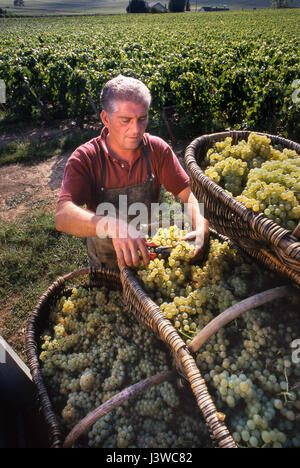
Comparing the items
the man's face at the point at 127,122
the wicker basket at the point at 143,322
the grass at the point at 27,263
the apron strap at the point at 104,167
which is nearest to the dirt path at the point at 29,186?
the grass at the point at 27,263

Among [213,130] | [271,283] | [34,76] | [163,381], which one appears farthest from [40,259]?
[34,76]

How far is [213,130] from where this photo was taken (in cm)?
729

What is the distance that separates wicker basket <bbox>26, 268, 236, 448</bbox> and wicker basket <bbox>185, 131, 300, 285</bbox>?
64 cm

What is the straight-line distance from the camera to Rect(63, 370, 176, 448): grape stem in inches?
59.5

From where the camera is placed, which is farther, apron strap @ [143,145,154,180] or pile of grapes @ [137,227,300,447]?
apron strap @ [143,145,154,180]

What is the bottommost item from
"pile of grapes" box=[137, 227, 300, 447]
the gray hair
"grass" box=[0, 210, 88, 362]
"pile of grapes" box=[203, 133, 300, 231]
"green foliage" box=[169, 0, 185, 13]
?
"grass" box=[0, 210, 88, 362]

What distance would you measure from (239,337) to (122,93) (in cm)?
180

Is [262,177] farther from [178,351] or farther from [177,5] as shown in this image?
[177,5]

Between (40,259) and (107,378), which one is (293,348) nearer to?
(107,378)

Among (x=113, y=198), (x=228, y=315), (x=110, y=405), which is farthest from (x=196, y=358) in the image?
(x=113, y=198)

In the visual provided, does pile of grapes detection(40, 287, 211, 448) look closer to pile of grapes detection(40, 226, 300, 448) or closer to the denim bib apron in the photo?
pile of grapes detection(40, 226, 300, 448)

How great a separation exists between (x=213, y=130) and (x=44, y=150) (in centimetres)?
416

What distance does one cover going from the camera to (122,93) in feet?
6.91

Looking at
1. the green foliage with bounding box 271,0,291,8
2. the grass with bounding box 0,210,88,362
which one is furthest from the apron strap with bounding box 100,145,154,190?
the green foliage with bounding box 271,0,291,8
